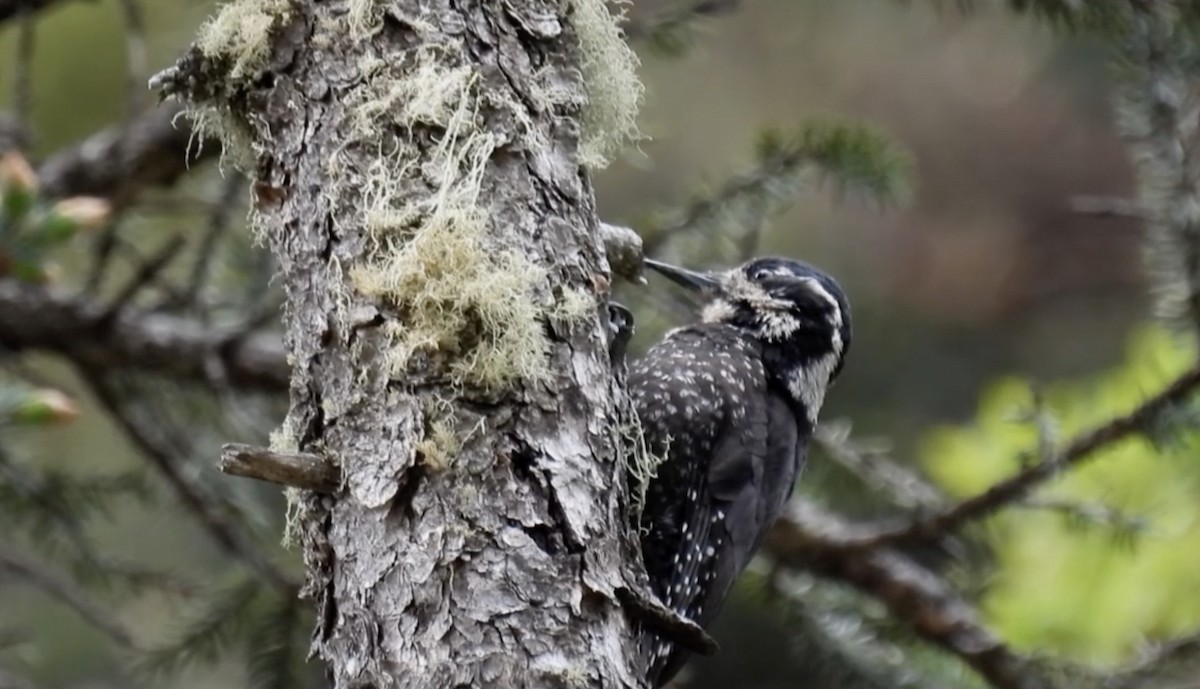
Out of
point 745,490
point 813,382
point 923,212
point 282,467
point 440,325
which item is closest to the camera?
point 282,467

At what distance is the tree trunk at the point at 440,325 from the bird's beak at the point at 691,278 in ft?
2.98

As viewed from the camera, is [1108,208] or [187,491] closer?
[1108,208]

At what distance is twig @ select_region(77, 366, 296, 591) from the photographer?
3.04m

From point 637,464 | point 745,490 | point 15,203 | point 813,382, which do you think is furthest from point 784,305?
point 15,203

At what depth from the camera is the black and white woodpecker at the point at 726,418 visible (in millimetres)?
2807

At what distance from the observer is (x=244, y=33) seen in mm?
2076

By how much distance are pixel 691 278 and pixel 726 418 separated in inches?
13.2

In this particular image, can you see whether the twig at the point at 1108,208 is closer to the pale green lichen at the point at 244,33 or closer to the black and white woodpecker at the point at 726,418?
the black and white woodpecker at the point at 726,418

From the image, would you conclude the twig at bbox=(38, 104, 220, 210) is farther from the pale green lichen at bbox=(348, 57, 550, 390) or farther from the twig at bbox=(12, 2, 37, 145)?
the pale green lichen at bbox=(348, 57, 550, 390)

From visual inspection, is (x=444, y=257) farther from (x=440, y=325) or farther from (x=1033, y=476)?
(x=1033, y=476)

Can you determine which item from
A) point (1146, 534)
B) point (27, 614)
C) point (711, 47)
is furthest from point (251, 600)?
point (711, 47)

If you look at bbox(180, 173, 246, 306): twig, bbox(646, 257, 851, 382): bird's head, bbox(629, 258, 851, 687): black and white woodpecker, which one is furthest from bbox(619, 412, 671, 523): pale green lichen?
bbox(180, 173, 246, 306): twig

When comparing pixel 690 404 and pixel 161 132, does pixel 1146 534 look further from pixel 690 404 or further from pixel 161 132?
pixel 161 132

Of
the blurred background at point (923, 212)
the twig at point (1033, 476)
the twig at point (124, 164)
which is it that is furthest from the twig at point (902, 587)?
the blurred background at point (923, 212)
